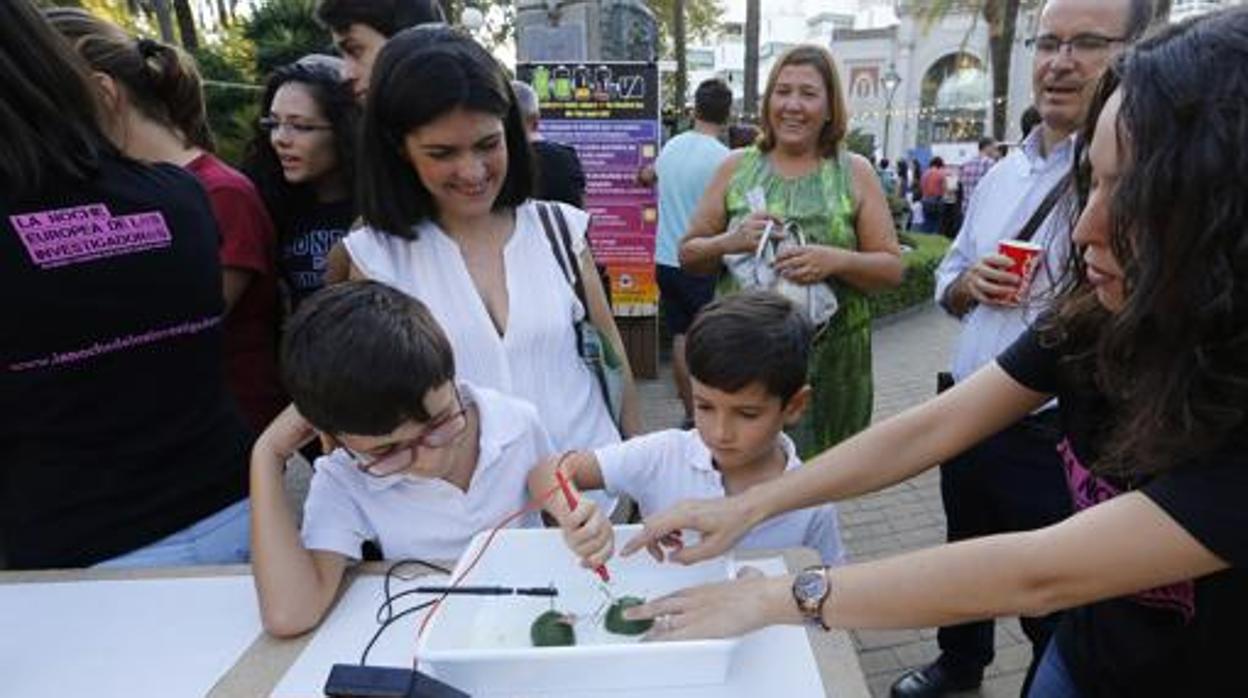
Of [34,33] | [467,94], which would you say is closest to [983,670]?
[467,94]

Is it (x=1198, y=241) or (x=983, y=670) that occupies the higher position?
(x=1198, y=241)

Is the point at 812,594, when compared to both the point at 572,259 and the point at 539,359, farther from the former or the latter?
the point at 572,259

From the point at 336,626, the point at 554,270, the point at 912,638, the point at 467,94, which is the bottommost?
the point at 912,638

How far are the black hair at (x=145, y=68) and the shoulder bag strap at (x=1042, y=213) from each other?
2162 mm

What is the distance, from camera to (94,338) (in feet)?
4.38

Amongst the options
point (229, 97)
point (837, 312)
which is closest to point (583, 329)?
point (837, 312)

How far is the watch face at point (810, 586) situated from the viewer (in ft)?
3.66

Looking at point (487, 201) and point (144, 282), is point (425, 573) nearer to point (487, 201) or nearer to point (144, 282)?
point (144, 282)

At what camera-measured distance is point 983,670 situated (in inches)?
102

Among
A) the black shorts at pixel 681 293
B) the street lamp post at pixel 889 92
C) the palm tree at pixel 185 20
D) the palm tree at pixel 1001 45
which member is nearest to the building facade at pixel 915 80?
the street lamp post at pixel 889 92

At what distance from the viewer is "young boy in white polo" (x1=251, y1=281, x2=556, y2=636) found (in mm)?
1346

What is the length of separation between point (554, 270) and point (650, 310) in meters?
4.04

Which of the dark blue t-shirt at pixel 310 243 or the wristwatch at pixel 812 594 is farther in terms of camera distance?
the dark blue t-shirt at pixel 310 243

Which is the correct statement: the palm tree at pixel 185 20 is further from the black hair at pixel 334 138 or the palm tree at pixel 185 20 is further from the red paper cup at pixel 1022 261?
the red paper cup at pixel 1022 261
